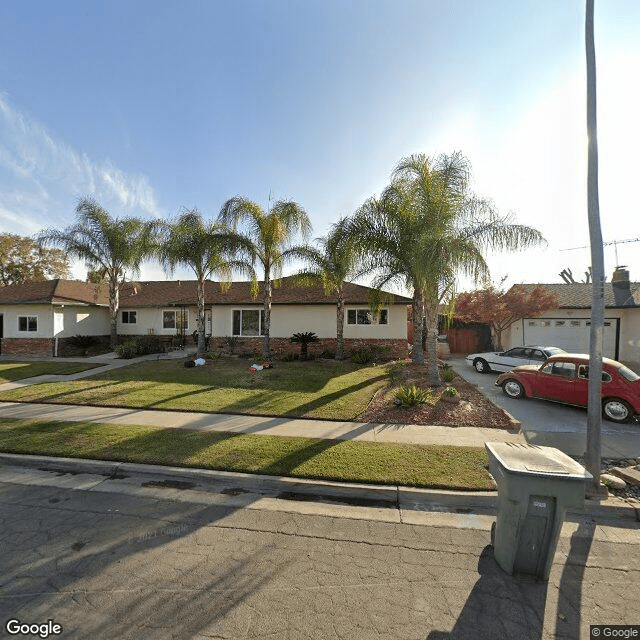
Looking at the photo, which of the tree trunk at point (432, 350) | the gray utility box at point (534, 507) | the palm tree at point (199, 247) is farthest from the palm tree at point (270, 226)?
the gray utility box at point (534, 507)

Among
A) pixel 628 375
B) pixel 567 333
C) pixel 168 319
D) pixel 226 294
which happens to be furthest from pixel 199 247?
pixel 567 333

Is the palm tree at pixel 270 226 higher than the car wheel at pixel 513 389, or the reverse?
the palm tree at pixel 270 226

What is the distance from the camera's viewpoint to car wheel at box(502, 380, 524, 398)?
32.6 feet

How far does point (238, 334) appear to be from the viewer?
59.4ft

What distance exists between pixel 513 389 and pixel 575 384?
5.83ft

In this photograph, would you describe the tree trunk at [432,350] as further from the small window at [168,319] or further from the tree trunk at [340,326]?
the small window at [168,319]

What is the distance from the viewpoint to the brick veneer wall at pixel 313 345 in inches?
675

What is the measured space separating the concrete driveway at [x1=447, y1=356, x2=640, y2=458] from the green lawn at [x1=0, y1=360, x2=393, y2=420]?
3.89m

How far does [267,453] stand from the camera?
561 centimetres

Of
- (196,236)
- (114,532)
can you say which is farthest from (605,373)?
(196,236)

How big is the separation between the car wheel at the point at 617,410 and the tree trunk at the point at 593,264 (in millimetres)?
4176

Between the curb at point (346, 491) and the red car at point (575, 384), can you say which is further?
the red car at point (575, 384)

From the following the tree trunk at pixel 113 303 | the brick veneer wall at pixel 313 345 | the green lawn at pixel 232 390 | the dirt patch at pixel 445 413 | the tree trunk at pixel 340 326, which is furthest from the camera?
the tree trunk at pixel 113 303

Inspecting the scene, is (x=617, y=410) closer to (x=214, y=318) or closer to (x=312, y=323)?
(x=312, y=323)
